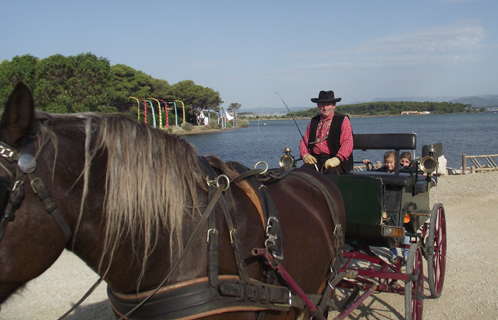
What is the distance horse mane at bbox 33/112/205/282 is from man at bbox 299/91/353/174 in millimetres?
2784

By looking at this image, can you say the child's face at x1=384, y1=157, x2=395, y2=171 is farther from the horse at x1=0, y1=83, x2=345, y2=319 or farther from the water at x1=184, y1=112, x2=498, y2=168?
the horse at x1=0, y1=83, x2=345, y2=319

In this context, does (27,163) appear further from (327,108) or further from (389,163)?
(389,163)

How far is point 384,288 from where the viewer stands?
13.4 feet

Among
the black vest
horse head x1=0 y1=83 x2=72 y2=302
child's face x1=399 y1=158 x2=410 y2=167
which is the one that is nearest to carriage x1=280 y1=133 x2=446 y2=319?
the black vest

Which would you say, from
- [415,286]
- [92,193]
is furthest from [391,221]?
[92,193]

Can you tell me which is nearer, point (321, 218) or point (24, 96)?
point (24, 96)

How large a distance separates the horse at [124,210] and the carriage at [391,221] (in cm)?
177

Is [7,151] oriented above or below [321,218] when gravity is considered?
above

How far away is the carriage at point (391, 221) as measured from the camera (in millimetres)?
3713

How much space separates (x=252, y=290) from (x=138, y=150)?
866 millimetres

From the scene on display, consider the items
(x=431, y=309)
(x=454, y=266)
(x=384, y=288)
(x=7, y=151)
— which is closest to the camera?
(x=7, y=151)

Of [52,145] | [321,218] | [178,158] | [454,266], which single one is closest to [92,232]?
[52,145]

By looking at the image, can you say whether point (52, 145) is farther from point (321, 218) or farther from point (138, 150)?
point (321, 218)

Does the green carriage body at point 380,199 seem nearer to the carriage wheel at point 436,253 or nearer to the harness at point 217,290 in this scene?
the carriage wheel at point 436,253
